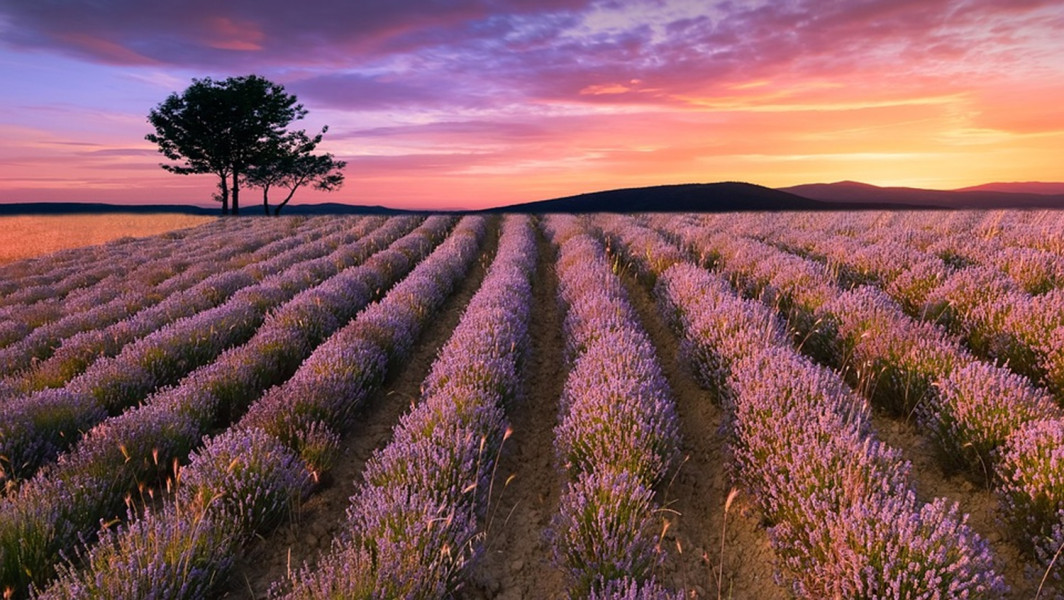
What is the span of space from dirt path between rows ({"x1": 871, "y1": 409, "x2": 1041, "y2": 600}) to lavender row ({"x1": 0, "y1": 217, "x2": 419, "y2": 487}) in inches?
210

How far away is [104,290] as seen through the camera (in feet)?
30.2

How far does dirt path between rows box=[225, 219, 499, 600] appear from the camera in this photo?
3.06 m

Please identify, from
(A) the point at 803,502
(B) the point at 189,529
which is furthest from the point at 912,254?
(B) the point at 189,529

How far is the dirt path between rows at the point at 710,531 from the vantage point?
2.98 metres

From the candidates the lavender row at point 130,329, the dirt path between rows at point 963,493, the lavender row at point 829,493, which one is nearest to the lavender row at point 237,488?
the lavender row at point 130,329

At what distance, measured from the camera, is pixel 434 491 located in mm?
2975

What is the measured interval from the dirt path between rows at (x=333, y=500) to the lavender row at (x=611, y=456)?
1.26 metres

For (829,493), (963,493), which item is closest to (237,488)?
(829,493)

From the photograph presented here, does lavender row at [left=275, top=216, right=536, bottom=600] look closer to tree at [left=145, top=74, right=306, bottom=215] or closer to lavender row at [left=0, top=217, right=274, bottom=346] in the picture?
lavender row at [left=0, top=217, right=274, bottom=346]

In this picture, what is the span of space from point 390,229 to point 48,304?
34.8ft

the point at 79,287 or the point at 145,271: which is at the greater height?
the point at 145,271

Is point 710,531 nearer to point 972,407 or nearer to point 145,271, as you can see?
point 972,407

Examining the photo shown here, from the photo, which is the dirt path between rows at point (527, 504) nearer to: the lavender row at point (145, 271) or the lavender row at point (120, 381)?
the lavender row at point (120, 381)

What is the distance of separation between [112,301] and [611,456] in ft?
27.4
